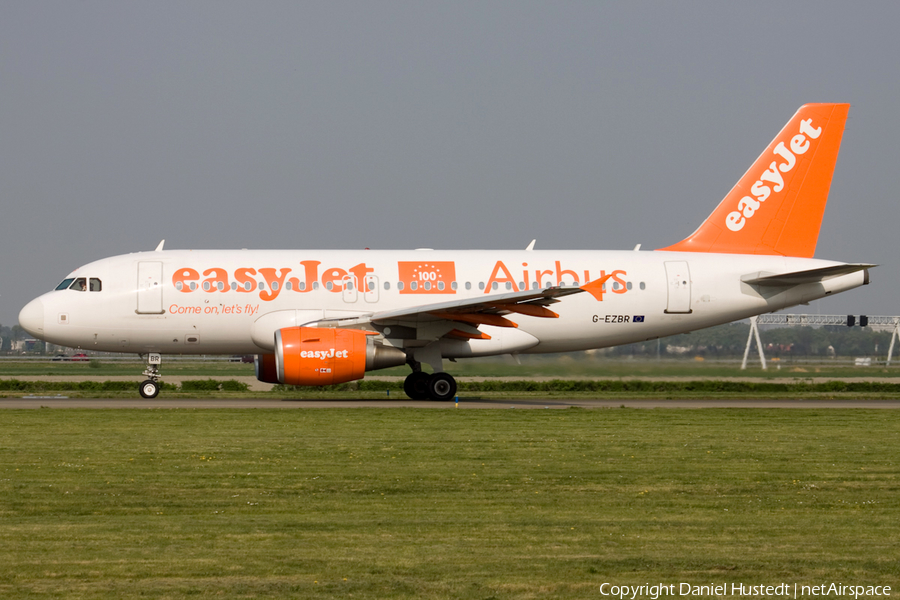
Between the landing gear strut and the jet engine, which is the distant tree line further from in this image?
the landing gear strut

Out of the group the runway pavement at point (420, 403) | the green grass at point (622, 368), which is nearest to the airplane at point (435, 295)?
the runway pavement at point (420, 403)

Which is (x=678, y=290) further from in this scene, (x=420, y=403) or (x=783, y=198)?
(x=420, y=403)

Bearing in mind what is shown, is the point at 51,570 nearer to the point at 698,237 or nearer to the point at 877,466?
the point at 877,466

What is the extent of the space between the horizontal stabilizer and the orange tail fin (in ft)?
4.39

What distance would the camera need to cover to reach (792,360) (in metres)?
37.3

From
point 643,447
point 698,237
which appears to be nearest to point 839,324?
point 698,237

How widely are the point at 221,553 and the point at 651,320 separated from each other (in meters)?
20.5

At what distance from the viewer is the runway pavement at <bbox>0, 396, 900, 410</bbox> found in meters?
22.9

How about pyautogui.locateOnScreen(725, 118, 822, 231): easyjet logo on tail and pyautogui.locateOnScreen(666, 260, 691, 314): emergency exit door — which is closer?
pyautogui.locateOnScreen(666, 260, 691, 314): emergency exit door

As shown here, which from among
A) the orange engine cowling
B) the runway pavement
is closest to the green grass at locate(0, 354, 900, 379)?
the runway pavement

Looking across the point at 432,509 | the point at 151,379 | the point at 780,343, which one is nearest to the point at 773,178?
the point at 780,343

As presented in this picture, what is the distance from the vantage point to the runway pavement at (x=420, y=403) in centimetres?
2288

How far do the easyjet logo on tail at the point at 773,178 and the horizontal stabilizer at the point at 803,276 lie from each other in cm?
187

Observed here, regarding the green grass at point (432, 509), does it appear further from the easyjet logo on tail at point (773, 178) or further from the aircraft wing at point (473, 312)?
the easyjet logo on tail at point (773, 178)
